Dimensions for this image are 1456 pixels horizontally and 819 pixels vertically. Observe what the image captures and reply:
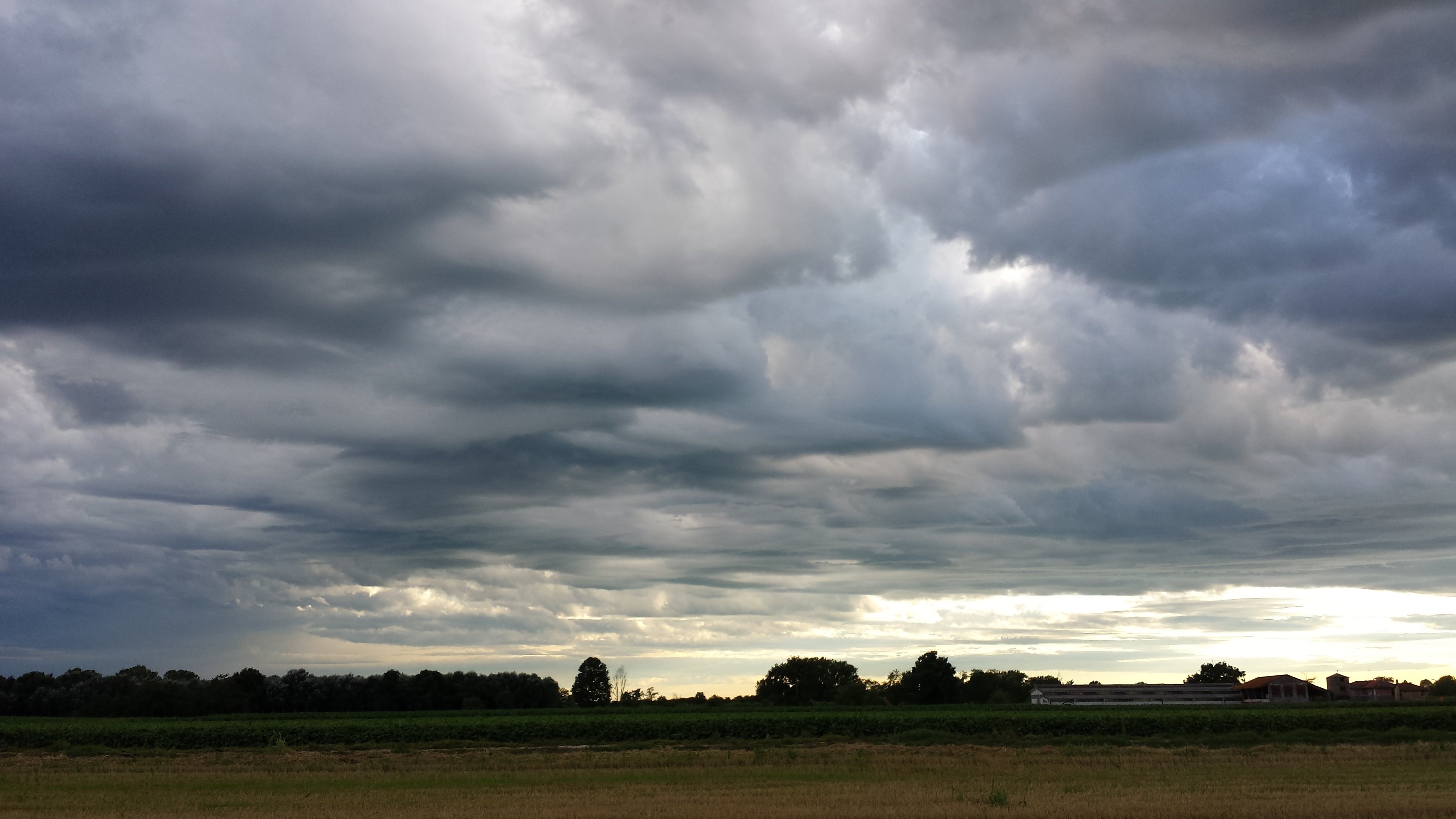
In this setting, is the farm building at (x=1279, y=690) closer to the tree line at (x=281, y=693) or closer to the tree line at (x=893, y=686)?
the tree line at (x=893, y=686)

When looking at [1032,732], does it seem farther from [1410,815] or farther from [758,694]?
[758,694]

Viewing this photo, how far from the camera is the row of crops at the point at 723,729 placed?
73.5 m

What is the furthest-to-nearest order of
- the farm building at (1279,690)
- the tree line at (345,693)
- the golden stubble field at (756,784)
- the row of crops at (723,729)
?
the farm building at (1279,690) < the tree line at (345,693) < the row of crops at (723,729) < the golden stubble field at (756,784)

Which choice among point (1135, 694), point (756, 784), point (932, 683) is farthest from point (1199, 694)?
point (756, 784)

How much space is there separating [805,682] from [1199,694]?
57670 mm

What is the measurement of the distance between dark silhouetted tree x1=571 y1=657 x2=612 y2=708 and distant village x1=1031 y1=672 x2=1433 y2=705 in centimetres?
6611

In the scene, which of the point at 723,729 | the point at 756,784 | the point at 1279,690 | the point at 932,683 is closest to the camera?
the point at 756,784

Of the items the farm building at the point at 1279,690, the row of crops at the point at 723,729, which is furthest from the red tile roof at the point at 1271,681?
the row of crops at the point at 723,729

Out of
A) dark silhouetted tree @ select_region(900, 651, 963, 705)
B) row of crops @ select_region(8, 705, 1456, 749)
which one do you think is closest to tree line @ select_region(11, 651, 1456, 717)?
dark silhouetted tree @ select_region(900, 651, 963, 705)

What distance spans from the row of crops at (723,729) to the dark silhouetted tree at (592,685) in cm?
9426

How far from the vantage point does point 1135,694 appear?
15738 cm

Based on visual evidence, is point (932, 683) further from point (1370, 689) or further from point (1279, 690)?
point (1370, 689)

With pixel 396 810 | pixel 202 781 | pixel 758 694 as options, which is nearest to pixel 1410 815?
pixel 396 810

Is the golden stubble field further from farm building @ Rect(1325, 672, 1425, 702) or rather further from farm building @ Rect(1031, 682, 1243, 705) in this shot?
farm building @ Rect(1325, 672, 1425, 702)
